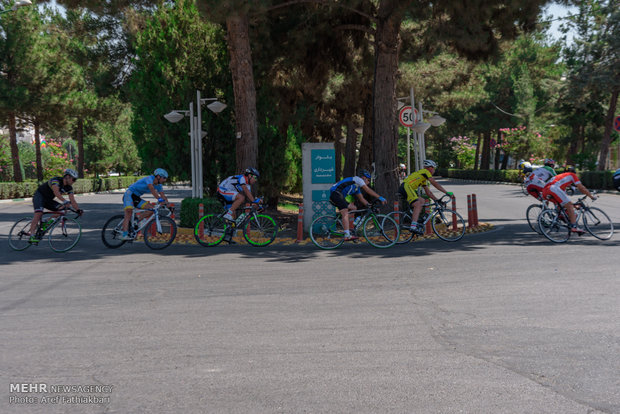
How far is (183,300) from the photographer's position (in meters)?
7.43

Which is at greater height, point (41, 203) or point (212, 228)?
point (41, 203)

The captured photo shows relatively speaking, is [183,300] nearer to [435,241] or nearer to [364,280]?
[364,280]

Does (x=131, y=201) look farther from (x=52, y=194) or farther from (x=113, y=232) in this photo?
(x=52, y=194)

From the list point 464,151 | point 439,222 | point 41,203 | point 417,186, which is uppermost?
point 464,151

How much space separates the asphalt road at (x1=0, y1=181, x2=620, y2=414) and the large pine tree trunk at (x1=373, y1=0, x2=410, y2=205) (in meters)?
6.03

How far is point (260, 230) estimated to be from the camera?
13289 millimetres

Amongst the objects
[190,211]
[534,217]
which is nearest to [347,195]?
[534,217]

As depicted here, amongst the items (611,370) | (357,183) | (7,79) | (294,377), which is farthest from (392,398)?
(7,79)

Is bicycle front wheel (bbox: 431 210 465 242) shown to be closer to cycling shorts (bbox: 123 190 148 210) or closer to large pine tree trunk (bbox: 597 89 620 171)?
cycling shorts (bbox: 123 190 148 210)

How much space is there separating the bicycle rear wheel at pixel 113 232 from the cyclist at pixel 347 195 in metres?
4.52

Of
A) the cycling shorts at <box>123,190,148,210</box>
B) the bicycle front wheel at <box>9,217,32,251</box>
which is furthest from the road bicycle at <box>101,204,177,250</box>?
the bicycle front wheel at <box>9,217,32,251</box>

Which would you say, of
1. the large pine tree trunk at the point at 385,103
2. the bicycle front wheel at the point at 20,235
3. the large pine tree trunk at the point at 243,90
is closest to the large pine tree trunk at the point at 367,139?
the large pine tree trunk at the point at 385,103

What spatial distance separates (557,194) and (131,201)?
876cm

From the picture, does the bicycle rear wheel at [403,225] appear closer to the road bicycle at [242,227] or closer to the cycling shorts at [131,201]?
the road bicycle at [242,227]
